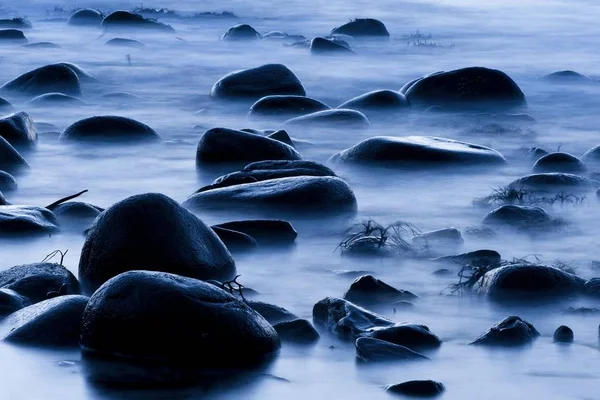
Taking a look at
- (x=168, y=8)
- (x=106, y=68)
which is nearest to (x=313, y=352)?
(x=106, y=68)

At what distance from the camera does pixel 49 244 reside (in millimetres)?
5973

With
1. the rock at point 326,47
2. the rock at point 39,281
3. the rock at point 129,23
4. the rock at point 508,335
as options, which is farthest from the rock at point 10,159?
the rock at point 129,23

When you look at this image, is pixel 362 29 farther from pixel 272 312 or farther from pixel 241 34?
pixel 272 312

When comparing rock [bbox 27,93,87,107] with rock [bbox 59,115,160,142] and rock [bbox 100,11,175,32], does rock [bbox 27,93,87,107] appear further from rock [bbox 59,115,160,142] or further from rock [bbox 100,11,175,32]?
rock [bbox 100,11,175,32]

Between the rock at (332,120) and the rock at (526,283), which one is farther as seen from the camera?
the rock at (332,120)

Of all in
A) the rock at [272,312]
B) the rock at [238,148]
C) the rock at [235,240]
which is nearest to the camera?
the rock at [272,312]

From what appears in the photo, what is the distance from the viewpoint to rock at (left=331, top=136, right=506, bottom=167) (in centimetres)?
822

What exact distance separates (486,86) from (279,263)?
5.95 m

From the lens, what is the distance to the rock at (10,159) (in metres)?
7.98

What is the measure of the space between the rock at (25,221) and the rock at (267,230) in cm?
80

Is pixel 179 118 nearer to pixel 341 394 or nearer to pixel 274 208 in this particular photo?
pixel 274 208

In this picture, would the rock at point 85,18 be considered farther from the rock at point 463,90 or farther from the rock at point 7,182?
the rock at point 7,182

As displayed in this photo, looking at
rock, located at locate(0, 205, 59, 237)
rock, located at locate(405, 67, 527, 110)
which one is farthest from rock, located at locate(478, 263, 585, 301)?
rock, located at locate(405, 67, 527, 110)

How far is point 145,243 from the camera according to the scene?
16.7 feet
